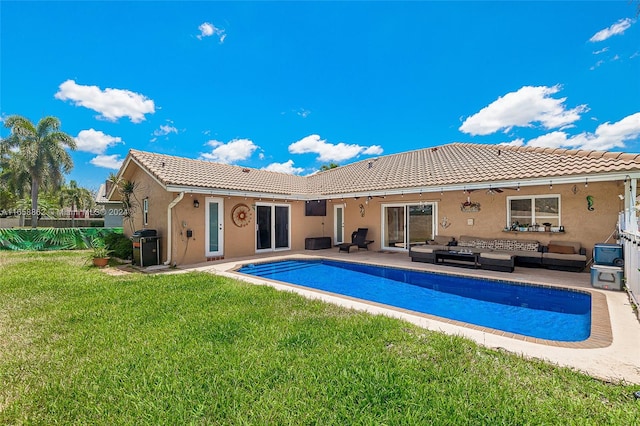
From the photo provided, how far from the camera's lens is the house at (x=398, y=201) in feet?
35.1

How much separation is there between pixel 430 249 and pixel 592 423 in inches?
→ 397

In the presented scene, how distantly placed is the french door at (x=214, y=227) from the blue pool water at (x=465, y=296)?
7.71 feet

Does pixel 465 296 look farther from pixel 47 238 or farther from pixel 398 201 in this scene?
pixel 47 238

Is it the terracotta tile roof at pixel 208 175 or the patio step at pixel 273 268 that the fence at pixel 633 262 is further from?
the terracotta tile roof at pixel 208 175

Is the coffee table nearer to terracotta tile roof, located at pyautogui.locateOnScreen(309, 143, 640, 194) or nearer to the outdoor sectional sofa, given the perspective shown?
the outdoor sectional sofa

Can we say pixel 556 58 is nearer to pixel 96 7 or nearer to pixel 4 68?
pixel 96 7

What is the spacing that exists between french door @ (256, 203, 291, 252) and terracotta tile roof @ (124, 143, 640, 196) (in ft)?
3.62

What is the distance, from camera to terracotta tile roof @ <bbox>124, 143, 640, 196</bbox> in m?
10.4

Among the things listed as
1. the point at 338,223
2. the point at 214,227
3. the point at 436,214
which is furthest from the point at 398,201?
the point at 214,227

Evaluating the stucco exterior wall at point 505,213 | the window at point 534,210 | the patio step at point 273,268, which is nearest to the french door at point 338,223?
the stucco exterior wall at point 505,213

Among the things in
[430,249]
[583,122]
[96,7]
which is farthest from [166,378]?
[583,122]

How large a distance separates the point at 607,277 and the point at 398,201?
30.0 feet

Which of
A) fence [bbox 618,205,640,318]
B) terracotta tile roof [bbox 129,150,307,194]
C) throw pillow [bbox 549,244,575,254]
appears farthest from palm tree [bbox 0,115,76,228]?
fence [bbox 618,205,640,318]

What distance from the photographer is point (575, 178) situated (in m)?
9.58
